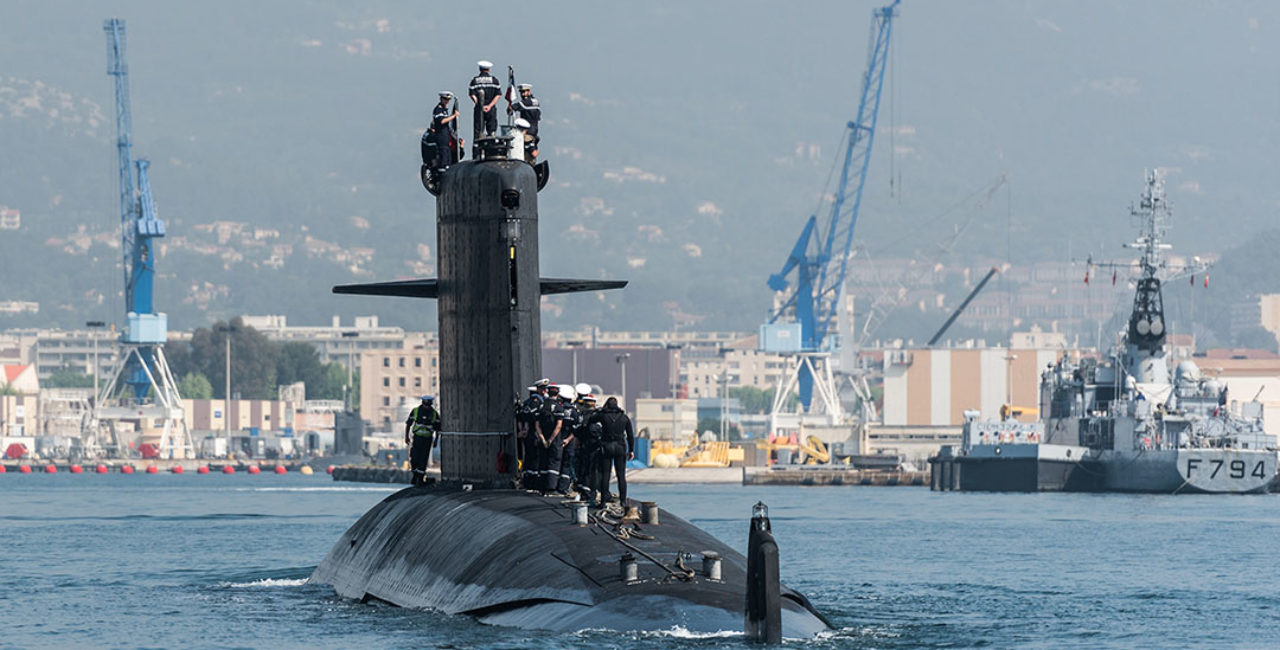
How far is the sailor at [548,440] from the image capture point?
26766mm

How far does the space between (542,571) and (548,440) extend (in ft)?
11.0

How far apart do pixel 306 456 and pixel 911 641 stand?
16567 cm

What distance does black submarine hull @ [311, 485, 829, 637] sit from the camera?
22.2 metres

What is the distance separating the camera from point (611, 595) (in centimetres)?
2242

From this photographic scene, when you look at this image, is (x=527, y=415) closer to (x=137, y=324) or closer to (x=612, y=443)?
(x=612, y=443)

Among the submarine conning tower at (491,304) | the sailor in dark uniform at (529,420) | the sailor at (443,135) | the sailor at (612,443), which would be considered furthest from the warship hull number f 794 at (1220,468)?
the sailor at (612,443)

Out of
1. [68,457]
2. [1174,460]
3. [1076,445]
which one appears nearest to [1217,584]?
[1174,460]

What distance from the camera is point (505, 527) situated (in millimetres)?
25688

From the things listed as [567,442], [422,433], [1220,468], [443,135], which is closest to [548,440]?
[567,442]

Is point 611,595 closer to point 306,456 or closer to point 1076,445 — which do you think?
point 1076,445

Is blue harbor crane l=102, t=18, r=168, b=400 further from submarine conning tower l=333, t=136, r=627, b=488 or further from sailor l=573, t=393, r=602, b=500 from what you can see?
sailor l=573, t=393, r=602, b=500

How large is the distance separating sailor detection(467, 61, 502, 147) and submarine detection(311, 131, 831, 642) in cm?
59

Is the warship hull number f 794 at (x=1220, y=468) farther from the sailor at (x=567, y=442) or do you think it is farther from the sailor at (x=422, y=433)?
the sailor at (x=567, y=442)

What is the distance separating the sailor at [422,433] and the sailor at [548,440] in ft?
13.0
